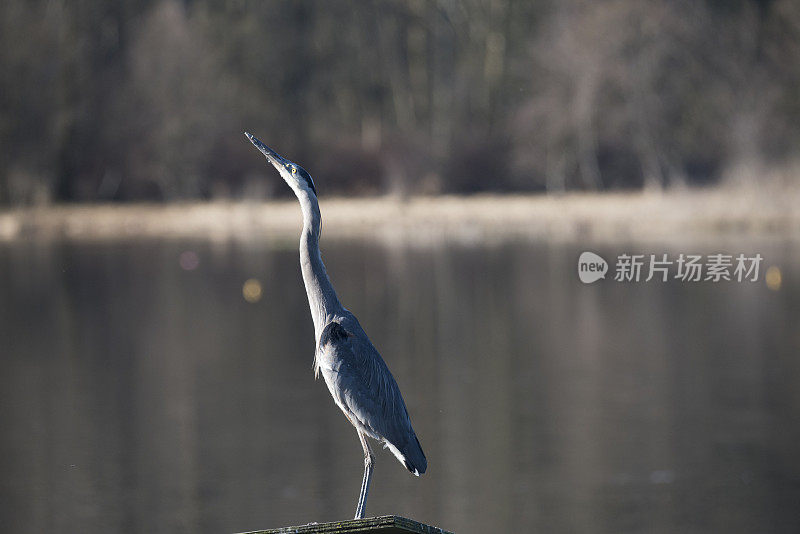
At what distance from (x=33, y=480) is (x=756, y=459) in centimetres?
623

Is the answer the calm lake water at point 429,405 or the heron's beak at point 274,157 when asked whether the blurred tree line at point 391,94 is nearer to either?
the calm lake water at point 429,405

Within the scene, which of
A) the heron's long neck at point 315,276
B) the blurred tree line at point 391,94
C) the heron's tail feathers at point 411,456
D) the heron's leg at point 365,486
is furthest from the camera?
the blurred tree line at point 391,94

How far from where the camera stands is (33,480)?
11266 millimetres

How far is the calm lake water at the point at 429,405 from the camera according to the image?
34.2 feet

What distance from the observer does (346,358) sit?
4848 millimetres

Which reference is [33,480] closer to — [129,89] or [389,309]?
[389,309]

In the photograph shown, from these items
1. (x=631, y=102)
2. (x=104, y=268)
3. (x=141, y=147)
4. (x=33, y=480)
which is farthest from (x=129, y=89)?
(x=33, y=480)

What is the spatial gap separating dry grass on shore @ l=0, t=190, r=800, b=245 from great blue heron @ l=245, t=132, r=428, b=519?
2287 cm

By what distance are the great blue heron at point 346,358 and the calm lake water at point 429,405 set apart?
4.98 metres

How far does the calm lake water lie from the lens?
34.2ft

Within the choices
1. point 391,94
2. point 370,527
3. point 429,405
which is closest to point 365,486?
point 370,527

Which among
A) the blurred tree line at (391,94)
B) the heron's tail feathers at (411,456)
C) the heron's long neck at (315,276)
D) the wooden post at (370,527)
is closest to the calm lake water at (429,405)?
the heron's tail feathers at (411,456)

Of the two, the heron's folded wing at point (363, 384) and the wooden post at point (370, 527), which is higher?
the heron's folded wing at point (363, 384)

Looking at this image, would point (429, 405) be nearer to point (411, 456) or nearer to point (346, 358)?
point (411, 456)
